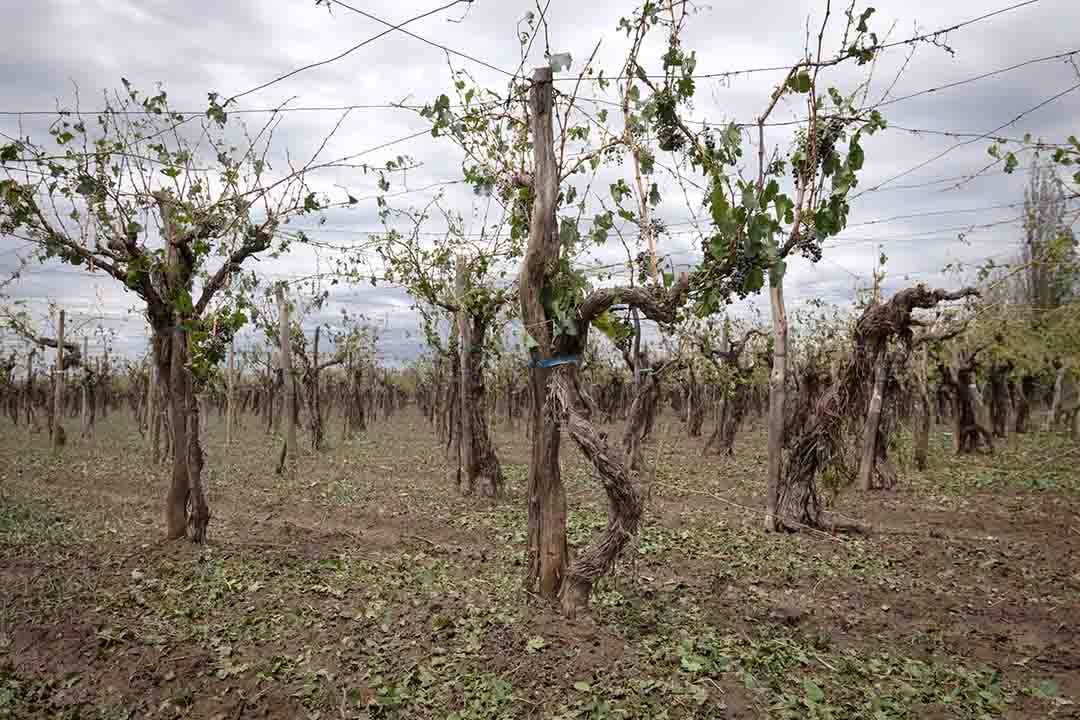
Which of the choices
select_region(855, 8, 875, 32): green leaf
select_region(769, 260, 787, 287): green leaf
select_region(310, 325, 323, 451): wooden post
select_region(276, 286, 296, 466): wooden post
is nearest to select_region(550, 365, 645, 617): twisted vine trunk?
select_region(769, 260, 787, 287): green leaf

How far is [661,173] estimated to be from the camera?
297 inches

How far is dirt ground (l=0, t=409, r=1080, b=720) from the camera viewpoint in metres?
5.05

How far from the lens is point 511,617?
600cm

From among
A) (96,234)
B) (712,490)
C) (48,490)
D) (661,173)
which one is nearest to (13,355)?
(48,490)

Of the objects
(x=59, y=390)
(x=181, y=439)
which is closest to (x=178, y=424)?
(x=181, y=439)

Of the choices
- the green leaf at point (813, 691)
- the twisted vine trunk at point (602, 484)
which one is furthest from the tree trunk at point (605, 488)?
the green leaf at point (813, 691)

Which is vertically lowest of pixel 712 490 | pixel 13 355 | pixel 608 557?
pixel 712 490

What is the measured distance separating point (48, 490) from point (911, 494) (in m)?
17.4

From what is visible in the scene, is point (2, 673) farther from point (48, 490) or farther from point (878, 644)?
point (48, 490)

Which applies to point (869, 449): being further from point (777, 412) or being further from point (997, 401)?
point (997, 401)

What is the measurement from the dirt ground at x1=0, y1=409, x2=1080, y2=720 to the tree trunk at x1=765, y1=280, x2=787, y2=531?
599 millimetres

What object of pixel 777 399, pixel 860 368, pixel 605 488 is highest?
pixel 860 368

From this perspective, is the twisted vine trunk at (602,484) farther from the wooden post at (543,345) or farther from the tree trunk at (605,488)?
the wooden post at (543,345)

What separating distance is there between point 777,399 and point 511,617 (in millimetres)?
5361
